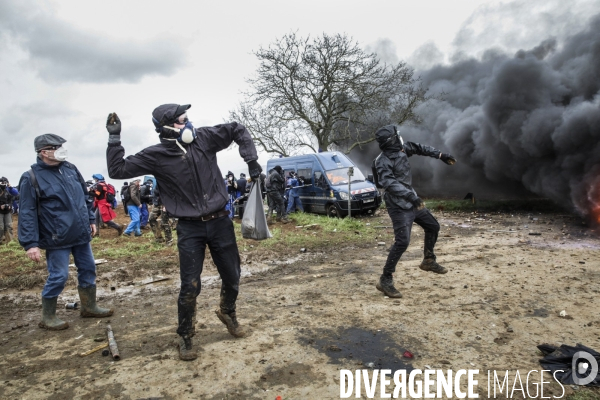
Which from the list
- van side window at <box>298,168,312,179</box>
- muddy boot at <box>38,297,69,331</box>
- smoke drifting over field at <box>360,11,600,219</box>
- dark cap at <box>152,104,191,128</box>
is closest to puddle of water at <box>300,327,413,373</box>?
dark cap at <box>152,104,191,128</box>

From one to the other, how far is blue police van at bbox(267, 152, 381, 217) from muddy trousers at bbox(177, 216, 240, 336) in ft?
32.2

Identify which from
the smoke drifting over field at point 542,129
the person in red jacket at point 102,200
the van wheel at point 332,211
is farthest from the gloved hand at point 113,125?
the smoke drifting over field at point 542,129

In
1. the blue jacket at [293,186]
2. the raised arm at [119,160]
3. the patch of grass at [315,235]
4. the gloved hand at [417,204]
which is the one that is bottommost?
the patch of grass at [315,235]

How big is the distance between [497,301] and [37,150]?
5.12m

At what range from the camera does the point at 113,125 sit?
11.1 ft

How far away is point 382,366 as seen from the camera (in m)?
3.17

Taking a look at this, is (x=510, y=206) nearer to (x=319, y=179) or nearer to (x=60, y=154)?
(x=319, y=179)

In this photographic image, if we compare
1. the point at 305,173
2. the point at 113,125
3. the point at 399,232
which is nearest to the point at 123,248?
the point at 113,125

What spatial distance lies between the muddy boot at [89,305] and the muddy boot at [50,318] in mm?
283

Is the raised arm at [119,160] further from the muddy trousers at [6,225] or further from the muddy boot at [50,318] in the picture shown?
the muddy trousers at [6,225]

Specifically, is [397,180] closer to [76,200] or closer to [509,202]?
[76,200]

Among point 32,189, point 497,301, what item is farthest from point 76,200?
point 497,301

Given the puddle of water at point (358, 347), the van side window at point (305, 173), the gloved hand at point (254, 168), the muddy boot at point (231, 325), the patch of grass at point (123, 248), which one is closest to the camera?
the puddle of water at point (358, 347)

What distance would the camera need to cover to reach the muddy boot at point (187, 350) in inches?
131
